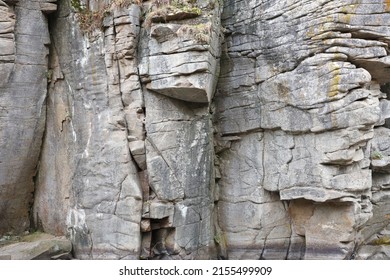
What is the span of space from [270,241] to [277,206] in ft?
3.55

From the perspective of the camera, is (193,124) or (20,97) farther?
(20,97)

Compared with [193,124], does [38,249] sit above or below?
below

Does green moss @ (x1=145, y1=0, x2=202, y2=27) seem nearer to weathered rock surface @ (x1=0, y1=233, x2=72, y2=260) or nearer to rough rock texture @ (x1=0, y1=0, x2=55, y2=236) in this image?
rough rock texture @ (x1=0, y1=0, x2=55, y2=236)

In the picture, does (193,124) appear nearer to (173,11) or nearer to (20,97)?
(173,11)

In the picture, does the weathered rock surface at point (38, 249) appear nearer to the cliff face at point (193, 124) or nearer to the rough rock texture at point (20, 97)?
the cliff face at point (193, 124)

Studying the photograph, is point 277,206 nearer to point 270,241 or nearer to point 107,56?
point 270,241

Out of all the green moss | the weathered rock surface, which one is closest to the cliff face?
the green moss

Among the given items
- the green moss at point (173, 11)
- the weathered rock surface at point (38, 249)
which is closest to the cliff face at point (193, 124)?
the green moss at point (173, 11)

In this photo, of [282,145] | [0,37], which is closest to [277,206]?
[282,145]

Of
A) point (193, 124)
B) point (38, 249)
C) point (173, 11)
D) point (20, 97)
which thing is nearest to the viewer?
point (173, 11)

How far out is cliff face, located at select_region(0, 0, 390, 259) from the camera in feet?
38.7

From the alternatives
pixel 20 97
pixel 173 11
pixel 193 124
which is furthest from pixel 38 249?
pixel 173 11

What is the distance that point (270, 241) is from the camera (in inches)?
526

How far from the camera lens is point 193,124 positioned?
12516 mm
